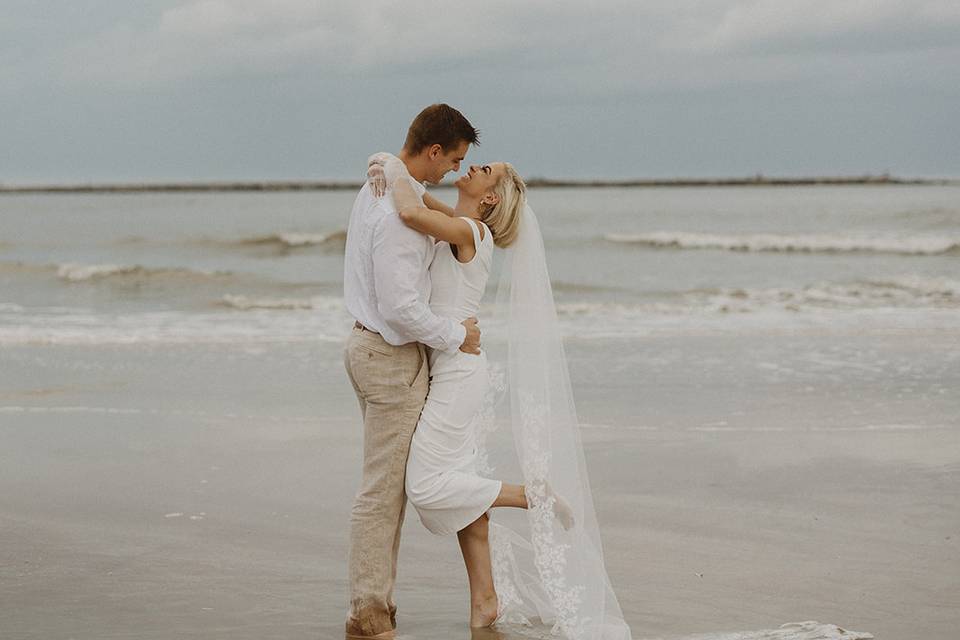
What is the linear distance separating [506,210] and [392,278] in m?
0.51

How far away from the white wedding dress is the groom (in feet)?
0.14

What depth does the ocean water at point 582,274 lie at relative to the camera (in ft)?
46.0

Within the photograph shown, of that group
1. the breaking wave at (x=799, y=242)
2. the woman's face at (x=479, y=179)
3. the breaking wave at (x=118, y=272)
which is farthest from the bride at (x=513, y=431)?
the breaking wave at (x=799, y=242)

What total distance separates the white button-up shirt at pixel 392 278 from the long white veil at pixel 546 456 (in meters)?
0.28

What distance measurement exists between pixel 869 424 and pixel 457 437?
427 cm

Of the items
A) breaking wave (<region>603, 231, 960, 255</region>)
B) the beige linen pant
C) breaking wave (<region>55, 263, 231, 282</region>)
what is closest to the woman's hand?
the beige linen pant

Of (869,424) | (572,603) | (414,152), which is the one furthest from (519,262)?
(869,424)

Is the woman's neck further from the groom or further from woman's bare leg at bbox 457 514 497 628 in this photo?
woman's bare leg at bbox 457 514 497 628

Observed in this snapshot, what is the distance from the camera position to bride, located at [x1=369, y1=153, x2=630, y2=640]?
13.4 ft

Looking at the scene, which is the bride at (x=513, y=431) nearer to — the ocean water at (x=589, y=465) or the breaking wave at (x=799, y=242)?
the ocean water at (x=589, y=465)

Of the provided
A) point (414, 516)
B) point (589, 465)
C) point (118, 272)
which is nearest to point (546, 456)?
point (414, 516)

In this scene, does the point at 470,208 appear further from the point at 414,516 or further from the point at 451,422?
the point at 414,516

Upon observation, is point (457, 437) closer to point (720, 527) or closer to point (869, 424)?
point (720, 527)

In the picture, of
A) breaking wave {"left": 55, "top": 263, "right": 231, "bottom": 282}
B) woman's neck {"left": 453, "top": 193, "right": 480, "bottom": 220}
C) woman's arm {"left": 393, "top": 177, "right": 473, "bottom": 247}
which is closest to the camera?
woman's arm {"left": 393, "top": 177, "right": 473, "bottom": 247}
